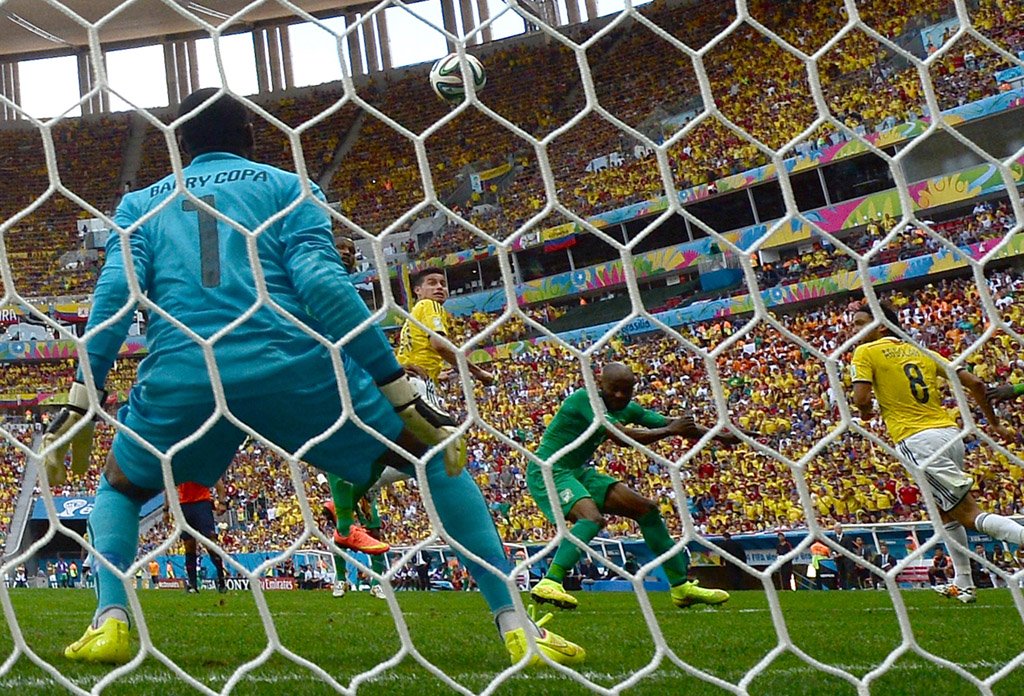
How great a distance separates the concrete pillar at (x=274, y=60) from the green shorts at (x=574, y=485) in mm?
23594

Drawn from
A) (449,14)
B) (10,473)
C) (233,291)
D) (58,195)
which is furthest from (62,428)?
(449,14)

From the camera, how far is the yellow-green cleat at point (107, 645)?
7.80 feet

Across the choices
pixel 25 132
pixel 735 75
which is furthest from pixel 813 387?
pixel 25 132

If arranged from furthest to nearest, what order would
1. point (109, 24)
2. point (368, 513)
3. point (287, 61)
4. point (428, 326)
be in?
point (287, 61) → point (109, 24) → point (368, 513) → point (428, 326)

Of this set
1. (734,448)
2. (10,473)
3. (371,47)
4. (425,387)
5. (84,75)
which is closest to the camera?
(425,387)

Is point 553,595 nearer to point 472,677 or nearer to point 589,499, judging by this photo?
point 589,499

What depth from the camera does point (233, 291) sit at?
240cm

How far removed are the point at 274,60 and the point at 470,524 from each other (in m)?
26.2

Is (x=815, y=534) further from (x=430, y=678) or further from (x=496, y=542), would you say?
(x=430, y=678)

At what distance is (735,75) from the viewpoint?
19047 millimetres

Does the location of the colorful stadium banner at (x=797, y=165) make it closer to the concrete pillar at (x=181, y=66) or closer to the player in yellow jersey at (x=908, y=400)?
the player in yellow jersey at (x=908, y=400)

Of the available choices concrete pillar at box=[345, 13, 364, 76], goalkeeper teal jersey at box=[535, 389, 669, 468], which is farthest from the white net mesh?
concrete pillar at box=[345, 13, 364, 76]

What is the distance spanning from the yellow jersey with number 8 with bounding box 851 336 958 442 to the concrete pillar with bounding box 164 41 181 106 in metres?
25.4

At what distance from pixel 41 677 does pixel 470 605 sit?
391cm
